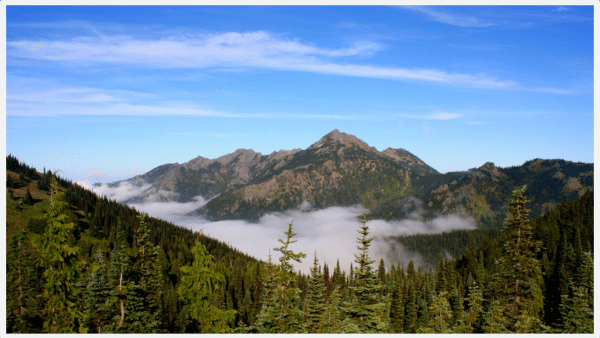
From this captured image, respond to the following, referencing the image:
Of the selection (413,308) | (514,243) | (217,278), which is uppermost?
(514,243)

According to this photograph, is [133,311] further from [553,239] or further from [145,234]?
[553,239]

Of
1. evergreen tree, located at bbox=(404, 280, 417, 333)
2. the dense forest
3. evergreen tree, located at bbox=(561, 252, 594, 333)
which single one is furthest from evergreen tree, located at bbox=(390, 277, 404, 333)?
evergreen tree, located at bbox=(561, 252, 594, 333)

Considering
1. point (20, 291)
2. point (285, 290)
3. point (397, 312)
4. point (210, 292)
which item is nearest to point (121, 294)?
point (210, 292)

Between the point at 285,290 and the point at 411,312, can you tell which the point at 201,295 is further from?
the point at 411,312

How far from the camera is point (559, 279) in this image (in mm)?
86312

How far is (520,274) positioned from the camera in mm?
32125

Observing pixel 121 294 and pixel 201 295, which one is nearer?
pixel 201 295

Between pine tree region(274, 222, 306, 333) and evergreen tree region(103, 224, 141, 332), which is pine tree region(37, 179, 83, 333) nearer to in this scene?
evergreen tree region(103, 224, 141, 332)

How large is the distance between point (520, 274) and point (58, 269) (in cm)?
4078

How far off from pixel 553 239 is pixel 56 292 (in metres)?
138

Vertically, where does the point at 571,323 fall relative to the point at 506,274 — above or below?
below

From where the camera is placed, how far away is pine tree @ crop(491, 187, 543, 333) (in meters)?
31.5

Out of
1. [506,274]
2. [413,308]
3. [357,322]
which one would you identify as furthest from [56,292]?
[413,308]

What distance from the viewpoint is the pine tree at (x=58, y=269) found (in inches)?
1352
